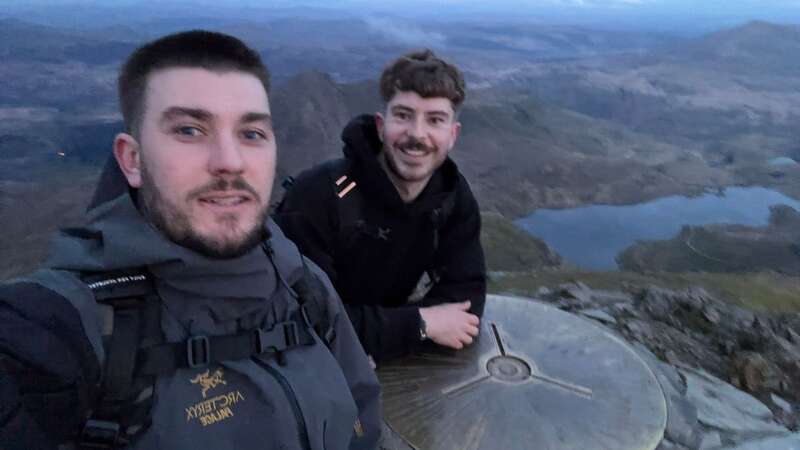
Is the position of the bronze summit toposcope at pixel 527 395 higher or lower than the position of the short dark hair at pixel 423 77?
lower

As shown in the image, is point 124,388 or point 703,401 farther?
point 703,401

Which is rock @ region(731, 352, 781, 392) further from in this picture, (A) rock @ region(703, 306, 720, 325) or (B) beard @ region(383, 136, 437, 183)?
(B) beard @ region(383, 136, 437, 183)

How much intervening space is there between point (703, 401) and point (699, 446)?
943mm

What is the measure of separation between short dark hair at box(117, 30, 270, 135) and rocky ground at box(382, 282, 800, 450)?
8.88 feet

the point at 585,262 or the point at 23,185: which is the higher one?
the point at 585,262

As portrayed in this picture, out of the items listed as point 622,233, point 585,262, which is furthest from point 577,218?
point 585,262

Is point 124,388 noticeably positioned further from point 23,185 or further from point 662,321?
point 23,185

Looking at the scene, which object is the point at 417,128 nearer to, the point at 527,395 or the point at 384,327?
the point at 384,327

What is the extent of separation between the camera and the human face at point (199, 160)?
2268 mm

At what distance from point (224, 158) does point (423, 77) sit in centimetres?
236

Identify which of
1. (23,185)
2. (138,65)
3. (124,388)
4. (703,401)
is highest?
(138,65)

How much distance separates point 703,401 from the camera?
547cm

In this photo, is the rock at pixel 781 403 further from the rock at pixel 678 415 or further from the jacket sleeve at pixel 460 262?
the jacket sleeve at pixel 460 262

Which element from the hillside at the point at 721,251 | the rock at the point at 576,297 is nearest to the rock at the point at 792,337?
the rock at the point at 576,297
